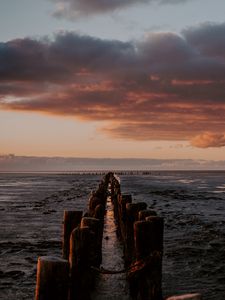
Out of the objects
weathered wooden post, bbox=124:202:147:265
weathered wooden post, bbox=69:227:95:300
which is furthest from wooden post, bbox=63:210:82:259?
weathered wooden post, bbox=69:227:95:300

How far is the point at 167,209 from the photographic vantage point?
26656mm

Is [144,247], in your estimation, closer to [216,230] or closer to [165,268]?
[165,268]

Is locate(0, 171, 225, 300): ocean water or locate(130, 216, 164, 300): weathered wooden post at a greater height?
locate(130, 216, 164, 300): weathered wooden post

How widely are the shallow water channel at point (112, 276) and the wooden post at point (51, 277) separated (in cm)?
293

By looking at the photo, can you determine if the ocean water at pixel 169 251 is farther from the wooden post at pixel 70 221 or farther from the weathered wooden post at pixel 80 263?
the weathered wooden post at pixel 80 263

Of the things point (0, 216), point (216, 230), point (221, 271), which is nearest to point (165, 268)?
point (221, 271)

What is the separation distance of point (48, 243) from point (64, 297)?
883cm

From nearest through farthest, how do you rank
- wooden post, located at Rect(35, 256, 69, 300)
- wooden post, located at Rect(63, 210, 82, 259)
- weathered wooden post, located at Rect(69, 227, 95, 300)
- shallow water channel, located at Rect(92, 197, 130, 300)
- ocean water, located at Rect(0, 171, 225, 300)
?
wooden post, located at Rect(35, 256, 69, 300), weathered wooden post, located at Rect(69, 227, 95, 300), shallow water channel, located at Rect(92, 197, 130, 300), ocean water, located at Rect(0, 171, 225, 300), wooden post, located at Rect(63, 210, 82, 259)

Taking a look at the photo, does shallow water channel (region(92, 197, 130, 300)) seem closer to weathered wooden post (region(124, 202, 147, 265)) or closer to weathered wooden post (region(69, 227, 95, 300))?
weathered wooden post (region(124, 202, 147, 265))

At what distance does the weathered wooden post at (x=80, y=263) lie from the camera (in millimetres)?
6902

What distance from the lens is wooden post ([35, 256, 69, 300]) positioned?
18.1ft

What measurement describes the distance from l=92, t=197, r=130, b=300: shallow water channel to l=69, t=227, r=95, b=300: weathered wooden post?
157 cm

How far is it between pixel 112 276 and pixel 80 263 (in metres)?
2.96

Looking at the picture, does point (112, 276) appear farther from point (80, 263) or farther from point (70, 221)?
point (80, 263)
